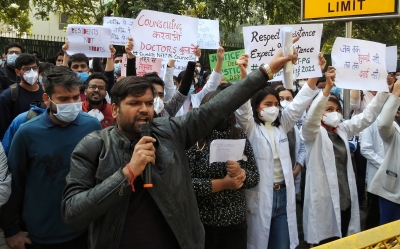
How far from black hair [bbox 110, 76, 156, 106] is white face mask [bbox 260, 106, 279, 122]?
6.29ft

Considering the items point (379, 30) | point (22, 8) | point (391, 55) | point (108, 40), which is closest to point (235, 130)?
point (108, 40)

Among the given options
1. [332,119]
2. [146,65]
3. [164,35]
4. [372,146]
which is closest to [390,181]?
[332,119]

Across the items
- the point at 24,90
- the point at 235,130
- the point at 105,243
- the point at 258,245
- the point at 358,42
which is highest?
the point at 358,42

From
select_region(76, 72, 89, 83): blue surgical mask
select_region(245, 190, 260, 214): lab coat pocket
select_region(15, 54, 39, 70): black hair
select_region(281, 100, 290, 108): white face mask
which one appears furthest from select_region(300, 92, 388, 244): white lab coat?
select_region(15, 54, 39, 70): black hair

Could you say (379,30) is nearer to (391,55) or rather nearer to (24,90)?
(391,55)

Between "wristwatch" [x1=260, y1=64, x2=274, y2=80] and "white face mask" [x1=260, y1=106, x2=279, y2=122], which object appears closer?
"wristwatch" [x1=260, y1=64, x2=274, y2=80]

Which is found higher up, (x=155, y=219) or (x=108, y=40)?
(x=108, y=40)

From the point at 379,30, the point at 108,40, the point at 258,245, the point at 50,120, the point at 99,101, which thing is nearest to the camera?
the point at 50,120

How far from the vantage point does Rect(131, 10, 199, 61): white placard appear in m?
5.49

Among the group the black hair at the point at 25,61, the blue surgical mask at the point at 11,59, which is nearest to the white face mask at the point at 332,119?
the black hair at the point at 25,61

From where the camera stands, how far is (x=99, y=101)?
4676mm

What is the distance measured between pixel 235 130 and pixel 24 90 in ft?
8.52

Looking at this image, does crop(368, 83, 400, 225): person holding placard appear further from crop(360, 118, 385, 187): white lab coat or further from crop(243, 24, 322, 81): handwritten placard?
crop(243, 24, 322, 81): handwritten placard

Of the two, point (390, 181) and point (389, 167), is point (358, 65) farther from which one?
point (390, 181)
